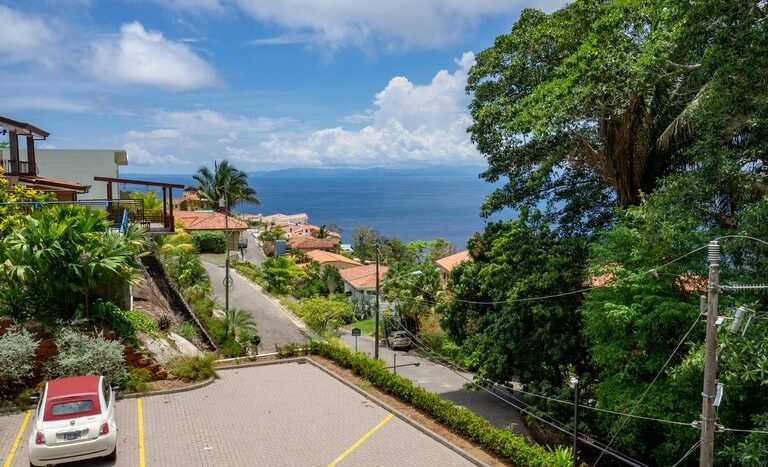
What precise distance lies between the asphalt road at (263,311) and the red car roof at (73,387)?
51.2 ft

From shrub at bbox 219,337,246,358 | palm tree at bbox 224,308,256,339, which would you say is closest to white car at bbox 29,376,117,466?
shrub at bbox 219,337,246,358

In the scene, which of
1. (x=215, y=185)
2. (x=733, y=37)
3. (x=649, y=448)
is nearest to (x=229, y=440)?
(x=649, y=448)

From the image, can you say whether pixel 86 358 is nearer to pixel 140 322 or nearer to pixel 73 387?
pixel 140 322

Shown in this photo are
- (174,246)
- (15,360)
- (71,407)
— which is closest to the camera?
(71,407)

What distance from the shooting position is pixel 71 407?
37.6ft

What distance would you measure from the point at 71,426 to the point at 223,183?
5515cm

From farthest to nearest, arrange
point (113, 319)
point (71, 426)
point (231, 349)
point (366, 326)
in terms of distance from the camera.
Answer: point (366, 326) < point (231, 349) < point (113, 319) < point (71, 426)

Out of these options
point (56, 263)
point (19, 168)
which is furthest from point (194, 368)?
point (19, 168)

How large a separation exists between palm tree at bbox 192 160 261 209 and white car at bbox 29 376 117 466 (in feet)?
175

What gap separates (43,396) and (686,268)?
50.2 feet

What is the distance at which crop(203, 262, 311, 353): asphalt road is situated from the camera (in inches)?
1240

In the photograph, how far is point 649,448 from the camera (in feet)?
54.0

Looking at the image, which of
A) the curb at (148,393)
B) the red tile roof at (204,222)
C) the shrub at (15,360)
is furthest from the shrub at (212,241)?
the shrub at (15,360)

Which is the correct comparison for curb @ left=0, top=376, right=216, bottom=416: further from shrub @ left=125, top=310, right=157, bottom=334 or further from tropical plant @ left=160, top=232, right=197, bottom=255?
tropical plant @ left=160, top=232, right=197, bottom=255
